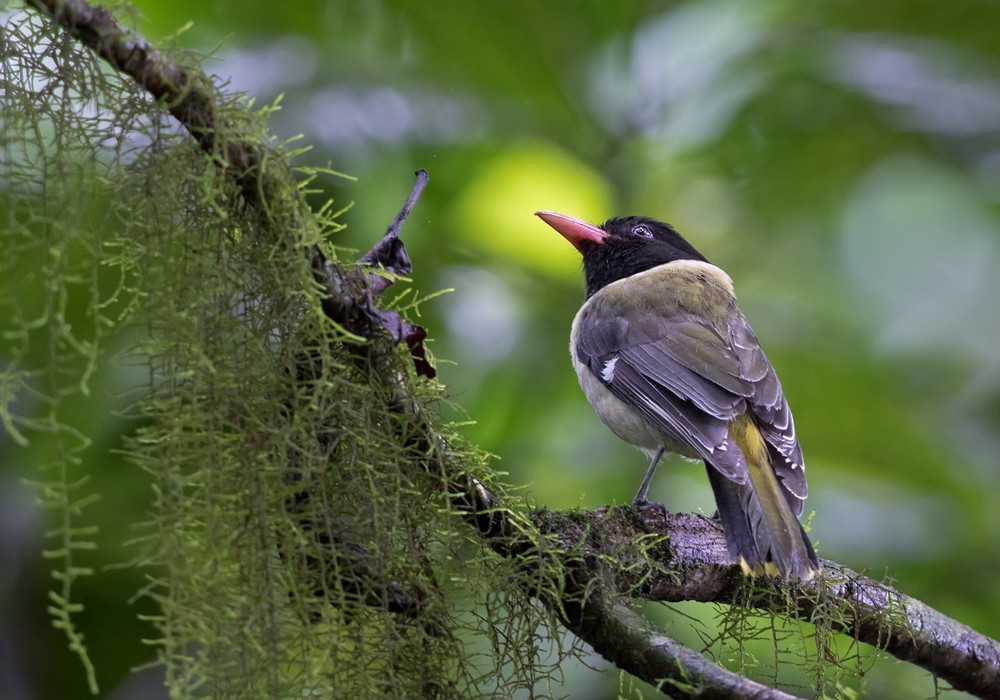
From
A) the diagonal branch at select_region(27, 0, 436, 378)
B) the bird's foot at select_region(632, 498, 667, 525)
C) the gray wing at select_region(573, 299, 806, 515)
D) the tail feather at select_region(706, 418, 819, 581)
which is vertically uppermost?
the gray wing at select_region(573, 299, 806, 515)

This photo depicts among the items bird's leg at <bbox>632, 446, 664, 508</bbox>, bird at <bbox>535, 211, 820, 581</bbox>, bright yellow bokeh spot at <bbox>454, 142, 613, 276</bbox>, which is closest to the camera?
bird at <bbox>535, 211, 820, 581</bbox>

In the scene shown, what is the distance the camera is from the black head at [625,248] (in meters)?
3.90

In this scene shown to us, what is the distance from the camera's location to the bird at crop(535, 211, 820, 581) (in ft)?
8.86

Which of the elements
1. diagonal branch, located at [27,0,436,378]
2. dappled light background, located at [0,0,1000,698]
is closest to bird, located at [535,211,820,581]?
dappled light background, located at [0,0,1000,698]

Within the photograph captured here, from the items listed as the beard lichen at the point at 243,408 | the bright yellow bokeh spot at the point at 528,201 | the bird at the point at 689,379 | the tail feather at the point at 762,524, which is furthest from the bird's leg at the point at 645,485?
the beard lichen at the point at 243,408

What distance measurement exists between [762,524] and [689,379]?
0.73m

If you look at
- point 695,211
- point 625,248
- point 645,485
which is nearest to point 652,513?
point 645,485

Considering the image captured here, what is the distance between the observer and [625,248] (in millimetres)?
3975

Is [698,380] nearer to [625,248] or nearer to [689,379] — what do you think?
[689,379]

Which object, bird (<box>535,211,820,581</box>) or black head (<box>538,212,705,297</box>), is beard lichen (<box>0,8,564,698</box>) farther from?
black head (<box>538,212,705,297</box>)

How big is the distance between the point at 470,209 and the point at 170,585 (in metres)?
2.10

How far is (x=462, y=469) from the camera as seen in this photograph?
2059 mm

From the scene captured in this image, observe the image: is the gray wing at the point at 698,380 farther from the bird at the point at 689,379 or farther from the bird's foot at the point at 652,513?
the bird's foot at the point at 652,513

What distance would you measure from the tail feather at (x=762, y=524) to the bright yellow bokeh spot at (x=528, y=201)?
1.08 m
